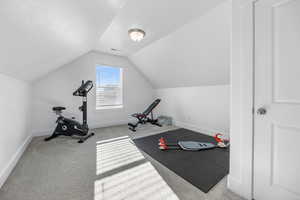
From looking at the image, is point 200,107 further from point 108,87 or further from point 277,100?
point 108,87

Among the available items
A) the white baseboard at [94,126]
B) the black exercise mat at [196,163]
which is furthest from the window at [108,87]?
the black exercise mat at [196,163]

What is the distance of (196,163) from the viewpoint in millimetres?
1891

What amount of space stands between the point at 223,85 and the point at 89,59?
13.5 feet

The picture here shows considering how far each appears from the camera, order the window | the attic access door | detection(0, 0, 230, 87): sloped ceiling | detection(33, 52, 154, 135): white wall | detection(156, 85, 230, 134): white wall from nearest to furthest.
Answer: the attic access door
detection(0, 0, 230, 87): sloped ceiling
detection(156, 85, 230, 134): white wall
detection(33, 52, 154, 135): white wall
the window

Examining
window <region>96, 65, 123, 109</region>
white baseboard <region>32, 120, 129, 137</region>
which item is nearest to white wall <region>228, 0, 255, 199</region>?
white baseboard <region>32, 120, 129, 137</region>

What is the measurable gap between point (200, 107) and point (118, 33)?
9.99ft

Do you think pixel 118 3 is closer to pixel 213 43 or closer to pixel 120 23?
pixel 120 23

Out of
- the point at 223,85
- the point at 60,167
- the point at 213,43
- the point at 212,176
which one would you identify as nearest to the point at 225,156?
the point at 212,176

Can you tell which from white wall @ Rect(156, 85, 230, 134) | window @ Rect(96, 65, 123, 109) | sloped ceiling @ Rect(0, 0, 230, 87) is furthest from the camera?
window @ Rect(96, 65, 123, 109)

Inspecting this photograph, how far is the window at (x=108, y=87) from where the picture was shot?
4.14 metres

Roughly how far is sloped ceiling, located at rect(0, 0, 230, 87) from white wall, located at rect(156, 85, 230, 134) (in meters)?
0.32

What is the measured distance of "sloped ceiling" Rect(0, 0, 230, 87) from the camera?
1115 millimetres

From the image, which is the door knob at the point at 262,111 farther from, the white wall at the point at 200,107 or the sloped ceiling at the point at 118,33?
the white wall at the point at 200,107

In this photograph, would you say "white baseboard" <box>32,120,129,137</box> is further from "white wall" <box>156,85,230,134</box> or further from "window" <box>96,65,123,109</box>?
"white wall" <box>156,85,230,134</box>
